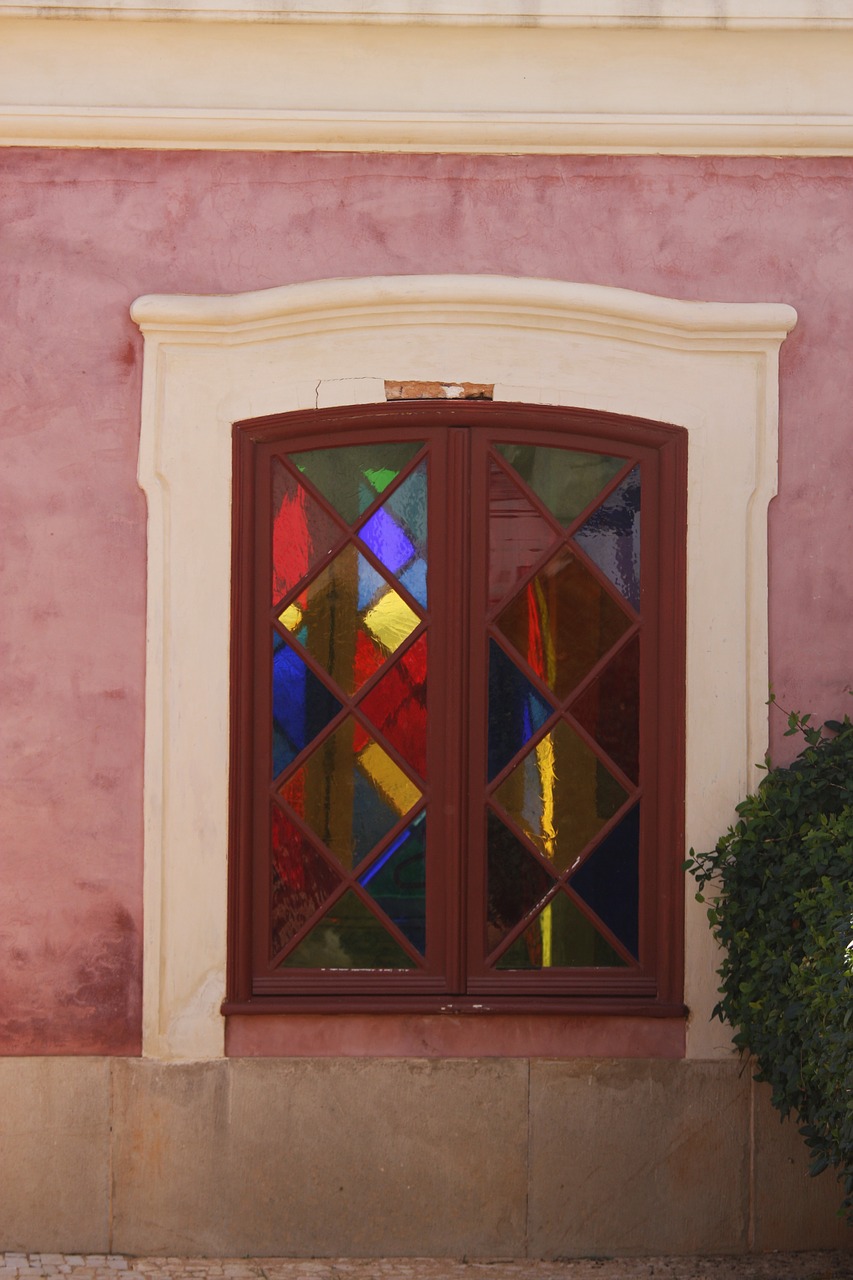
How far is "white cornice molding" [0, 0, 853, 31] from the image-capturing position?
489cm

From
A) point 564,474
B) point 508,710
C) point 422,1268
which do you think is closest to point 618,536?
point 564,474

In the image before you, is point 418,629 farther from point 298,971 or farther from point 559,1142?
point 559,1142

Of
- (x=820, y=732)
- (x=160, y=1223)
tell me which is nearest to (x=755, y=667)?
(x=820, y=732)

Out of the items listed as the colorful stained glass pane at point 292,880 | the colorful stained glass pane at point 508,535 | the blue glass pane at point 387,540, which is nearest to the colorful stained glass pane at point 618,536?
the colorful stained glass pane at point 508,535

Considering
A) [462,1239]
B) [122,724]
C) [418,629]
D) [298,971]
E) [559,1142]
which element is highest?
[418,629]

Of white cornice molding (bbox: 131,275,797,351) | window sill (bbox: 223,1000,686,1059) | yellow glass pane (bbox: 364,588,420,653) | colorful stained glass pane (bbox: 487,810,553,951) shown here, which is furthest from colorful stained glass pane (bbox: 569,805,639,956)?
white cornice molding (bbox: 131,275,797,351)

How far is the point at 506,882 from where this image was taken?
508 centimetres

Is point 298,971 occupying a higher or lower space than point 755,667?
lower

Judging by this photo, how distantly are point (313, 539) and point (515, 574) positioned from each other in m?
0.75

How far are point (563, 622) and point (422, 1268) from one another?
2333mm

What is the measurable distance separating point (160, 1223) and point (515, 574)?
264cm

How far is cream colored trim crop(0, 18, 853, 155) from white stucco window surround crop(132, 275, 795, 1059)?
57cm

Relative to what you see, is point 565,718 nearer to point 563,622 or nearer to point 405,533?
point 563,622

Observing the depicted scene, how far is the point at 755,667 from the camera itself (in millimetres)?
5031
